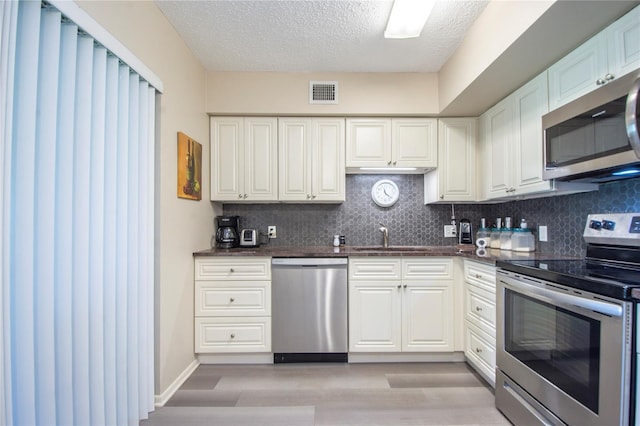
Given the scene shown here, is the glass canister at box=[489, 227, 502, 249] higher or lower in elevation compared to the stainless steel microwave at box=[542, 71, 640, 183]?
lower

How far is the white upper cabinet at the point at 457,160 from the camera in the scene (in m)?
2.69

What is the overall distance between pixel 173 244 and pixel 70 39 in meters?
1.24

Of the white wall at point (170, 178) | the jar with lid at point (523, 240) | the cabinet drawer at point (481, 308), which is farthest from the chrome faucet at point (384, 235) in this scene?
the white wall at point (170, 178)

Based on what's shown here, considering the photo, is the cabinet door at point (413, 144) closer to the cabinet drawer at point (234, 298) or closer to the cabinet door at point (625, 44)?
the cabinet door at point (625, 44)

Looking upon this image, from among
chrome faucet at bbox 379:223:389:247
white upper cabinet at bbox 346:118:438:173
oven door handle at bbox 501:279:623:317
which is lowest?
oven door handle at bbox 501:279:623:317

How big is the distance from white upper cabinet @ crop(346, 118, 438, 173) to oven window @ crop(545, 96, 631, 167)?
3.57 feet

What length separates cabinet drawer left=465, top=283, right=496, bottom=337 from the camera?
192 cm

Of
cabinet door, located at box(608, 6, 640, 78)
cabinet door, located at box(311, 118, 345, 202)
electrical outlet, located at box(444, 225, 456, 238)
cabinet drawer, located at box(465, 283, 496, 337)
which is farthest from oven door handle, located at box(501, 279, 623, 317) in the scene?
cabinet door, located at box(311, 118, 345, 202)

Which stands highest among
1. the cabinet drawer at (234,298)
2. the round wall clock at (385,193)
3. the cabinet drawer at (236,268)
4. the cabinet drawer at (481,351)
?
the round wall clock at (385,193)

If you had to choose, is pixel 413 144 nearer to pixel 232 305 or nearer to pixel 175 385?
pixel 232 305

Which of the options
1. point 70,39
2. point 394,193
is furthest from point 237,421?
point 394,193

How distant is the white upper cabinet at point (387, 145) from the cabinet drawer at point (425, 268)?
2.98 ft

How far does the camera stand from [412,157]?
8.87 feet

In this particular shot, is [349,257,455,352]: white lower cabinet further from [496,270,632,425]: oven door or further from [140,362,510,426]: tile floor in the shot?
[496,270,632,425]: oven door
